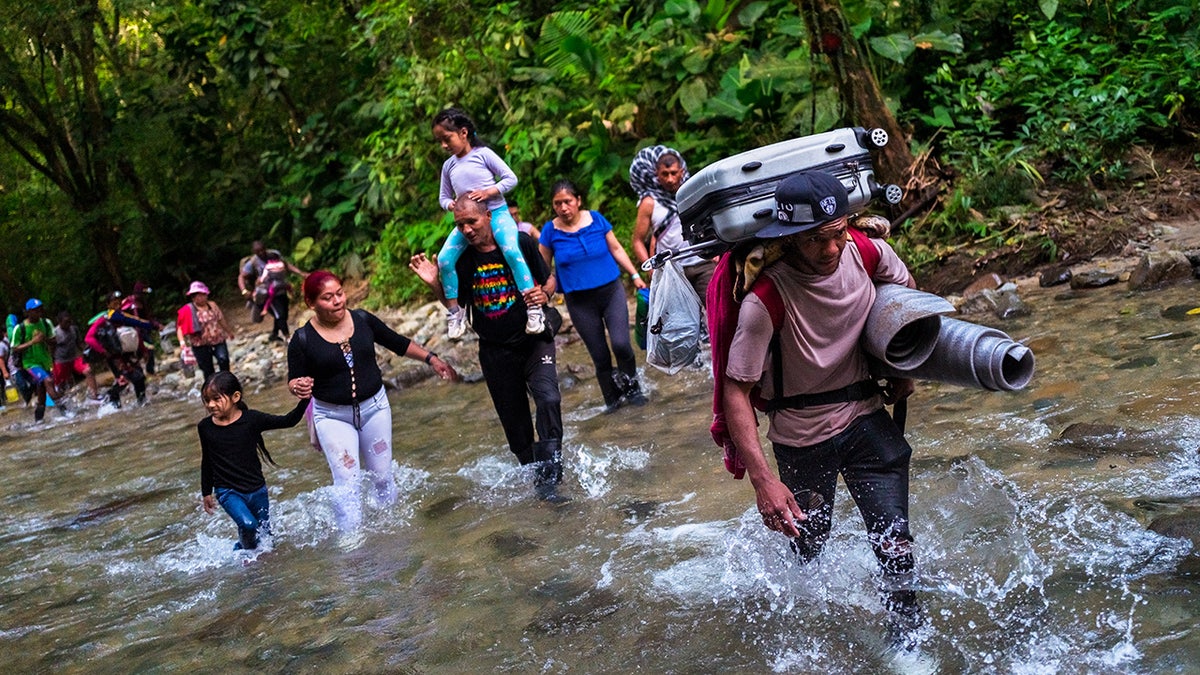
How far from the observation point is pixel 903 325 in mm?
3607

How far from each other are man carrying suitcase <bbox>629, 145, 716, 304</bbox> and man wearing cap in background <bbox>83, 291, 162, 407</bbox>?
11147 mm

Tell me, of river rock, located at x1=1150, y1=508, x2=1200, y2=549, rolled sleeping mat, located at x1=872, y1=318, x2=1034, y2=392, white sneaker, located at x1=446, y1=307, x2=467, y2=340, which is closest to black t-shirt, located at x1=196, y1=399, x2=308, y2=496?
white sneaker, located at x1=446, y1=307, x2=467, y2=340

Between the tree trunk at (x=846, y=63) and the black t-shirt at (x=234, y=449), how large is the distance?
23.5ft

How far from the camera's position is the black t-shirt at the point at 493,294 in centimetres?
698

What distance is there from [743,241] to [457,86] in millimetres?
15402

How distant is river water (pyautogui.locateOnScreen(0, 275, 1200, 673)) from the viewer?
14.1 feet

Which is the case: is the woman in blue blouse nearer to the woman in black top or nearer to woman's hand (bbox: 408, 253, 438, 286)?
woman's hand (bbox: 408, 253, 438, 286)

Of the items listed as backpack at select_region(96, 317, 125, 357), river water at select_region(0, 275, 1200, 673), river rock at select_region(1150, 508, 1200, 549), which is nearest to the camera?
river water at select_region(0, 275, 1200, 673)

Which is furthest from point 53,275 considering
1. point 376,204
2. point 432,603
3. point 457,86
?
point 432,603

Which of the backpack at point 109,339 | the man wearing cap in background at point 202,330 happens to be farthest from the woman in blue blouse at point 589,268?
the backpack at point 109,339

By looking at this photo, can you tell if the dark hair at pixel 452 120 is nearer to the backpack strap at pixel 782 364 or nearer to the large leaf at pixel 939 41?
the backpack strap at pixel 782 364

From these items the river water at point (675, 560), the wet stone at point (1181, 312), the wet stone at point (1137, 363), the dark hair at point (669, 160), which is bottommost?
the river water at point (675, 560)

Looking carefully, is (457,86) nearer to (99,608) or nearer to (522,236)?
(522,236)

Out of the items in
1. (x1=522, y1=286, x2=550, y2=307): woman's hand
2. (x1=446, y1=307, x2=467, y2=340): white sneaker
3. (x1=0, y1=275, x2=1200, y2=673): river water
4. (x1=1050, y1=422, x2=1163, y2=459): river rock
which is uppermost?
(x1=522, y1=286, x2=550, y2=307): woman's hand
